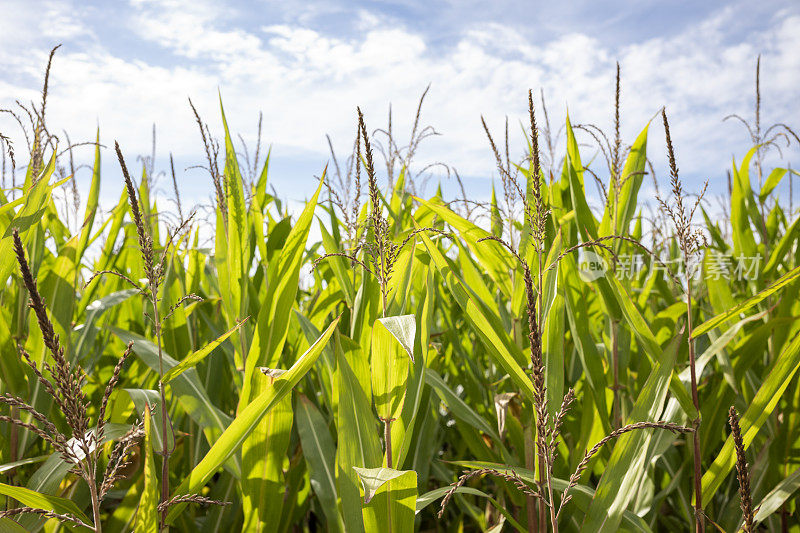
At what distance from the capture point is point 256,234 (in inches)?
66.9

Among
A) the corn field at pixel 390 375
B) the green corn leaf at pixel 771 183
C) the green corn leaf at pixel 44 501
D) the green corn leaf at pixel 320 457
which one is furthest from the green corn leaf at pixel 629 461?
the green corn leaf at pixel 771 183

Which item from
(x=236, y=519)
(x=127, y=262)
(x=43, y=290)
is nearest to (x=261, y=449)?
(x=236, y=519)

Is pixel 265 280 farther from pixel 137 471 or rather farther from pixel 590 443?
pixel 590 443

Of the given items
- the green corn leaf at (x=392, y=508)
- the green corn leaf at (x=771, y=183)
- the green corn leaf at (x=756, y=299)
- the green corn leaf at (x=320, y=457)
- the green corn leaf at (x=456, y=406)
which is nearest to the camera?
the green corn leaf at (x=392, y=508)

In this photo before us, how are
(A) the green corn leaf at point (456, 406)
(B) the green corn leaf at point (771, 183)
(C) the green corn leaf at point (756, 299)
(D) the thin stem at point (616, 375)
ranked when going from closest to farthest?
(C) the green corn leaf at point (756, 299)
(A) the green corn leaf at point (456, 406)
(D) the thin stem at point (616, 375)
(B) the green corn leaf at point (771, 183)

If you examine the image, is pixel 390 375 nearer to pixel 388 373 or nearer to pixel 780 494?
pixel 388 373

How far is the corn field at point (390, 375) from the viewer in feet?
3.19

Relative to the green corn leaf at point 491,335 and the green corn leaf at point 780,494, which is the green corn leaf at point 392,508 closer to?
the green corn leaf at point 491,335

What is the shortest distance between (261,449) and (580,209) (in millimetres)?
1134

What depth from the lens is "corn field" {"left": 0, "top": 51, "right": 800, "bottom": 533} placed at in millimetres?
973

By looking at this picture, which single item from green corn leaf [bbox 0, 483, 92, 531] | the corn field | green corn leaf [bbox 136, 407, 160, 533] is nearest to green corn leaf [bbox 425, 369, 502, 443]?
the corn field

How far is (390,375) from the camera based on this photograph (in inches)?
40.9

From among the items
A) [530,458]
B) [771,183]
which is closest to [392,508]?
[530,458]

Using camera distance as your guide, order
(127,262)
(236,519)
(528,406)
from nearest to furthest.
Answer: (528,406) → (236,519) → (127,262)
